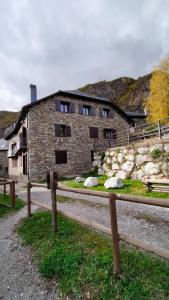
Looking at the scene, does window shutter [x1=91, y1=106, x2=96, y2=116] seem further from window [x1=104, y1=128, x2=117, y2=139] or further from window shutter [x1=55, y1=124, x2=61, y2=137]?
window shutter [x1=55, y1=124, x2=61, y2=137]

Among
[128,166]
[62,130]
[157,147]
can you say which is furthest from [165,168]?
[62,130]

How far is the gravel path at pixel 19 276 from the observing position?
282cm

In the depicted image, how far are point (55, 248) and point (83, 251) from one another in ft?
1.86

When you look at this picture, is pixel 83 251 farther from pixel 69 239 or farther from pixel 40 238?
pixel 40 238

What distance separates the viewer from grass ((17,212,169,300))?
2570mm

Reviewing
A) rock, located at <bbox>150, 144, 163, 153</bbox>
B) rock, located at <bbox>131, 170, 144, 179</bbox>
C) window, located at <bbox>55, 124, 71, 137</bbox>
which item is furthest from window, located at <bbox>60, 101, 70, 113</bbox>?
rock, located at <bbox>150, 144, 163, 153</bbox>

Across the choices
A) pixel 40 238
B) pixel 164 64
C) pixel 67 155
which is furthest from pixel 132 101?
pixel 40 238

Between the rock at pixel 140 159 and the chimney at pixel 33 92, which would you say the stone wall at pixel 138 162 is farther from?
the chimney at pixel 33 92

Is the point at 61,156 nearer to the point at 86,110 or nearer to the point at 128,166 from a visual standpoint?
the point at 86,110

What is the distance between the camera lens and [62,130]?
21.4 metres

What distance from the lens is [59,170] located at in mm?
20328

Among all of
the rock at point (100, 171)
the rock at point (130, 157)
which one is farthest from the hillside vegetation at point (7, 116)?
the rock at point (130, 157)

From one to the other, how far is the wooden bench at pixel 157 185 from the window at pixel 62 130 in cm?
1315

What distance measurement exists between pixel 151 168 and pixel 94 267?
10.1 meters
